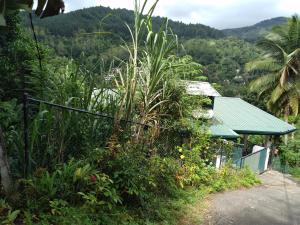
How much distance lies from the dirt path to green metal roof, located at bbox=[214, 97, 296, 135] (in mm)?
5378

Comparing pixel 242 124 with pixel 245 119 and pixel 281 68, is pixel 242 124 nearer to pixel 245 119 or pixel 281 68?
pixel 245 119

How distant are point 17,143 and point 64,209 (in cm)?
94

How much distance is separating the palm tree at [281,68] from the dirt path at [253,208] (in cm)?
1472

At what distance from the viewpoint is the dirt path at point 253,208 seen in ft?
18.5

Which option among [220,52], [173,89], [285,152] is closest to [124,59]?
[173,89]

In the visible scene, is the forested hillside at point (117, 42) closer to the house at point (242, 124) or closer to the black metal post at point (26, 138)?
the black metal post at point (26, 138)

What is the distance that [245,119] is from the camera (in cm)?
1514

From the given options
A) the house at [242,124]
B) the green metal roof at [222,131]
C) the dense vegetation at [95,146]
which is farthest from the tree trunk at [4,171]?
the green metal roof at [222,131]

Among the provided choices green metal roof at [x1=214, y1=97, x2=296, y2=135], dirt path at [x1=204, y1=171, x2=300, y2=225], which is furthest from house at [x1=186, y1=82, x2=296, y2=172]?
dirt path at [x1=204, y1=171, x2=300, y2=225]

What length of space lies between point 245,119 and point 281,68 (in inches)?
345

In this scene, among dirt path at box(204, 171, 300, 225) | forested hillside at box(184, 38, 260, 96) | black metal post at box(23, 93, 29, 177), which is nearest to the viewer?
black metal post at box(23, 93, 29, 177)

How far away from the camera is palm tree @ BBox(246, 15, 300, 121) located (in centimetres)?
2138

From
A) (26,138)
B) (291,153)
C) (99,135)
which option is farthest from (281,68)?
(26,138)

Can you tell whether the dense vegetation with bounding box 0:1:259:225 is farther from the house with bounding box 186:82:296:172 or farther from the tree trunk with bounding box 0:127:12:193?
the house with bounding box 186:82:296:172
